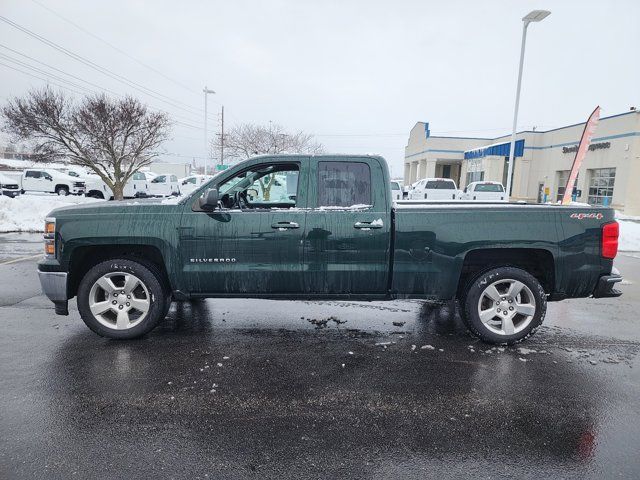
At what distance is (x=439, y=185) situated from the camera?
86.9ft

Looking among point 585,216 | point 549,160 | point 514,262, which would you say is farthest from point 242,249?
point 549,160

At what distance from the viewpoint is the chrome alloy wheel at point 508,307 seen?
4.75 m

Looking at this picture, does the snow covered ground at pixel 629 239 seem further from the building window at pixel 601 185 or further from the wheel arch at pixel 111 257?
the wheel arch at pixel 111 257

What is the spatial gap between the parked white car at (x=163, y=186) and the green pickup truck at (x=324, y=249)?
26587 millimetres

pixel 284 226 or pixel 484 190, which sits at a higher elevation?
pixel 484 190

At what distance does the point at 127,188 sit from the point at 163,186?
383 centimetres

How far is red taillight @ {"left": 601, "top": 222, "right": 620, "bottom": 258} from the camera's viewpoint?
464 cm

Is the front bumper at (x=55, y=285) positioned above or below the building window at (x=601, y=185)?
below

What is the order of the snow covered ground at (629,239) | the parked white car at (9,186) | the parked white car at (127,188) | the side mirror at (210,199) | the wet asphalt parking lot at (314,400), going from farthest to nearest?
the parked white car at (9,186) < the parked white car at (127,188) < the snow covered ground at (629,239) < the side mirror at (210,199) < the wet asphalt parking lot at (314,400)

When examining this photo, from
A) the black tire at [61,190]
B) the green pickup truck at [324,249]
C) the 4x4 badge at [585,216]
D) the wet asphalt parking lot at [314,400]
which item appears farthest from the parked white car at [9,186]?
the 4x4 badge at [585,216]

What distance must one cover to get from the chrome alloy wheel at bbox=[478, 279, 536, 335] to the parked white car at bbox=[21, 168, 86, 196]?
28099mm

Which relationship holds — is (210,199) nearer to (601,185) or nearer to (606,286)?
(606,286)

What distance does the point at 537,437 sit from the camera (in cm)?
311

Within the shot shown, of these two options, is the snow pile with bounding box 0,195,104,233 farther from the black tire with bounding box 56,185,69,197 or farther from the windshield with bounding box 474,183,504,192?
the windshield with bounding box 474,183,504,192
